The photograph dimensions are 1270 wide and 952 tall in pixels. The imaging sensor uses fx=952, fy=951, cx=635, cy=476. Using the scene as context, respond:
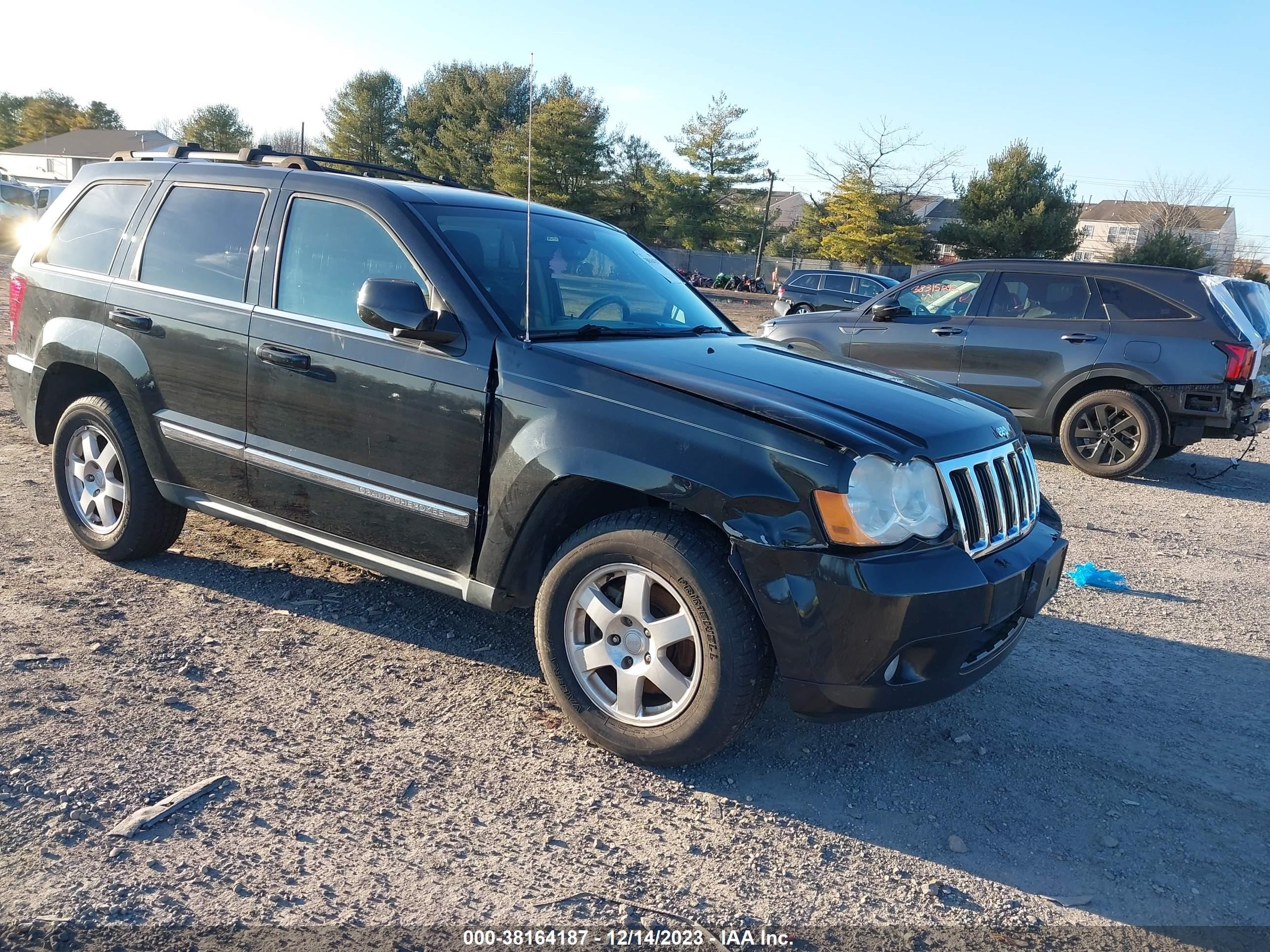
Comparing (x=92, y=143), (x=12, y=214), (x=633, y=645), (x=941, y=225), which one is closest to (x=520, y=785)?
(x=633, y=645)

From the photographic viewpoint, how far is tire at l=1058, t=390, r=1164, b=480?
8289 mm

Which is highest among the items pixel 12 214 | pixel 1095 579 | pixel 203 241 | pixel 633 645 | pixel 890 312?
pixel 12 214

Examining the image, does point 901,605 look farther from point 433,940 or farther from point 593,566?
point 433,940

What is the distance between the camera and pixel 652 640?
123 inches

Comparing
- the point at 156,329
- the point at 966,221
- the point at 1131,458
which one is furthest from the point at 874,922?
the point at 966,221

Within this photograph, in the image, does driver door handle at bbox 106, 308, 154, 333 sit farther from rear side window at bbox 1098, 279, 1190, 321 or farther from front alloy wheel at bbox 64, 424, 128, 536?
rear side window at bbox 1098, 279, 1190, 321

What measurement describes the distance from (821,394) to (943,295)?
693cm

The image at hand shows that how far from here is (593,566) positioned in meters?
3.19

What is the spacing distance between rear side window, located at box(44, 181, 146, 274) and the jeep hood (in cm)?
257

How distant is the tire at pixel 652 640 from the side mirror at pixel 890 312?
6.84 m

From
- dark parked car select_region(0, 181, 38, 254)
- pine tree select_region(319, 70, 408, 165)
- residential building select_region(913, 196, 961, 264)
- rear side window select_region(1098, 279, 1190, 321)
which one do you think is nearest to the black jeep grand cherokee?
rear side window select_region(1098, 279, 1190, 321)

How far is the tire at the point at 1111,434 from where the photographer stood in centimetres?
829

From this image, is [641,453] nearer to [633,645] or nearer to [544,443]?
[544,443]

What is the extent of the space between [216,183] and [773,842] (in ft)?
12.1
